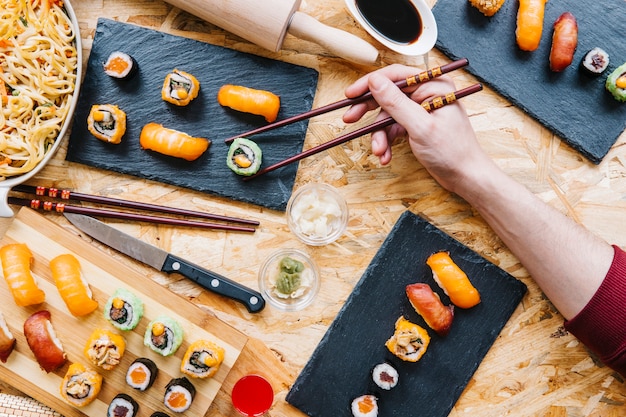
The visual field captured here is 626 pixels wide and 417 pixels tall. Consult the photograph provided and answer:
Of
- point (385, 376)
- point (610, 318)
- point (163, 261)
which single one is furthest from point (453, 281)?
point (163, 261)

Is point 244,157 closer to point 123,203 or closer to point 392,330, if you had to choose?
point 123,203

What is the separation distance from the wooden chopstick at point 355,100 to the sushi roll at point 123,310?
82 centimetres

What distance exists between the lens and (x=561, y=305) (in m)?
2.53

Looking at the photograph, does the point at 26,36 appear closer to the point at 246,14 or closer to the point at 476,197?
the point at 246,14

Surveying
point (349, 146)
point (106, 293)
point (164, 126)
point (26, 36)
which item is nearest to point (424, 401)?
point (349, 146)

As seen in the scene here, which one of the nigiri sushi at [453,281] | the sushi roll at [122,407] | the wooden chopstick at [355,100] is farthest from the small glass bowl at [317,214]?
the sushi roll at [122,407]

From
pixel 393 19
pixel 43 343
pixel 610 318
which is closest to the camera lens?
pixel 610 318

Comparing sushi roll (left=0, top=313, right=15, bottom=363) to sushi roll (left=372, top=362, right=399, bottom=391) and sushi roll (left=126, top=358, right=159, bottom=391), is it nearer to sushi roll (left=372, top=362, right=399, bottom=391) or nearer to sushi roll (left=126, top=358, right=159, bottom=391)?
sushi roll (left=126, top=358, right=159, bottom=391)

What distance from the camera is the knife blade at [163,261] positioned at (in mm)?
2658

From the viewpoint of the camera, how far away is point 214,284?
2658 millimetres

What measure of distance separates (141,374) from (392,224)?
4.29ft

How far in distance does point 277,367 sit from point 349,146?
108cm

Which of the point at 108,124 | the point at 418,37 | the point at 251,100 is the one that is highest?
the point at 418,37

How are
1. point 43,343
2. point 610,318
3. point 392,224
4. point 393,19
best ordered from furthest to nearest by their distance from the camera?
point 392,224 → point 393,19 → point 43,343 → point 610,318
